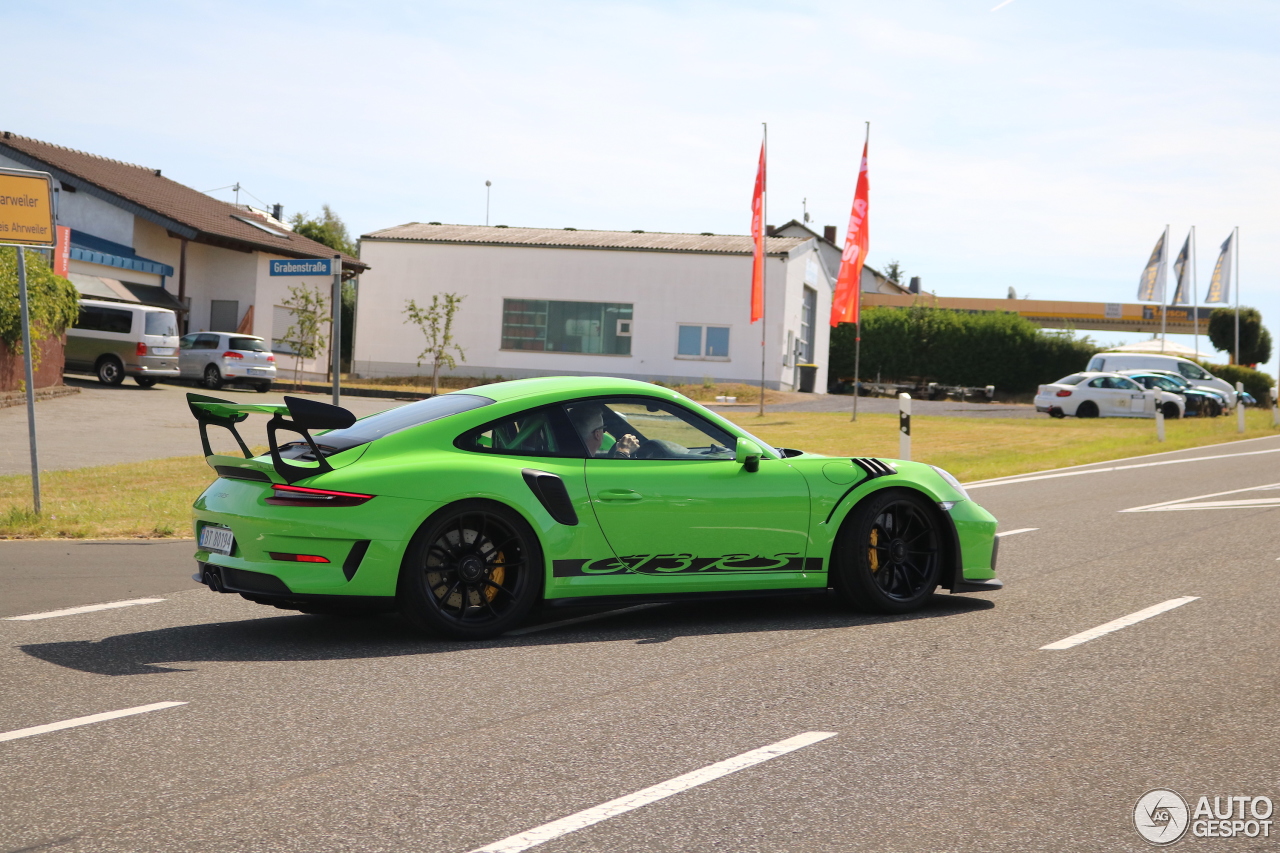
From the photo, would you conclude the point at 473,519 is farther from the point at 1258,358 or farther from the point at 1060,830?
the point at 1258,358

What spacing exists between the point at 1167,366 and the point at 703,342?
15.0 m

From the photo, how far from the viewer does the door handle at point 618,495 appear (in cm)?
666

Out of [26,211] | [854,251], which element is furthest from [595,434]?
[854,251]

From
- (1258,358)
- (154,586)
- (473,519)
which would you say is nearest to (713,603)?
(473,519)

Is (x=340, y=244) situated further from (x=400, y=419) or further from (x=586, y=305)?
(x=400, y=419)

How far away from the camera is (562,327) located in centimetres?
4572

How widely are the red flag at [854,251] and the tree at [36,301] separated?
16163 millimetres

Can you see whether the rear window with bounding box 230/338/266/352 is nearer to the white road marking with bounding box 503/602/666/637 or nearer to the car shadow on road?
the car shadow on road

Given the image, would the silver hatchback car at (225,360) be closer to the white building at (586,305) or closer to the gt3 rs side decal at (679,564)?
the white building at (586,305)

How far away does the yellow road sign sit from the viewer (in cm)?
1124

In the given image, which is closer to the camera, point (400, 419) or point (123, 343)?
point (400, 419)

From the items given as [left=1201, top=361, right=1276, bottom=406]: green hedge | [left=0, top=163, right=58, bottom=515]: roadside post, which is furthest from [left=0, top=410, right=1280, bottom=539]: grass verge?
[left=1201, top=361, right=1276, bottom=406]: green hedge

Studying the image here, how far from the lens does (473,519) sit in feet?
21.0

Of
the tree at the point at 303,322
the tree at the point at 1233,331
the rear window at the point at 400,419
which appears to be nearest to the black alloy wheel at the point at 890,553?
the rear window at the point at 400,419
